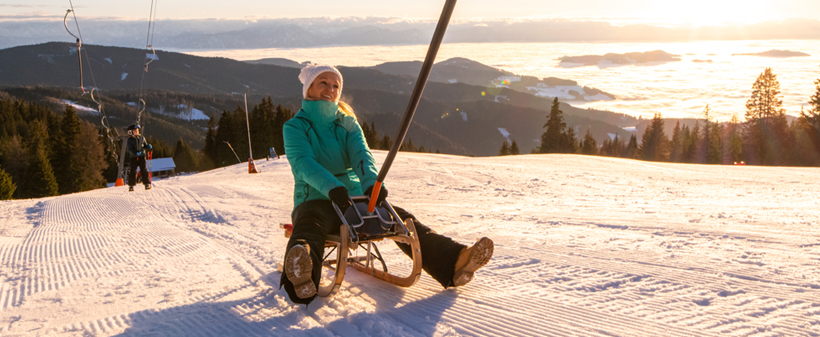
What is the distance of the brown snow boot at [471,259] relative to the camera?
3.63 meters

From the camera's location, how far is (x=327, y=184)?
374cm

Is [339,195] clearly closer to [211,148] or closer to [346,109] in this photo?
[346,109]

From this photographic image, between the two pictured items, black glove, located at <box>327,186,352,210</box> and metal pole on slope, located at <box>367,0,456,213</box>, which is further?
black glove, located at <box>327,186,352,210</box>

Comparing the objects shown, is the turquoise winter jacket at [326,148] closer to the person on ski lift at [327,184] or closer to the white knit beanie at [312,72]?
the person on ski lift at [327,184]

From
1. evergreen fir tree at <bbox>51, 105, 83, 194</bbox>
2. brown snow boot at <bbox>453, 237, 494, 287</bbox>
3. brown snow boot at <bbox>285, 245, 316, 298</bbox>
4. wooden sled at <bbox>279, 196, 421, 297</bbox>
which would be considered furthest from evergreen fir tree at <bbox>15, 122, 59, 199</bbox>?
brown snow boot at <bbox>453, 237, 494, 287</bbox>

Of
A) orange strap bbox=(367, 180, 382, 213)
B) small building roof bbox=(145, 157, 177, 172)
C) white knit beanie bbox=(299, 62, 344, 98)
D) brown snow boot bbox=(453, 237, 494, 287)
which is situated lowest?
small building roof bbox=(145, 157, 177, 172)

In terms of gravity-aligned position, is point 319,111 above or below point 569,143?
above

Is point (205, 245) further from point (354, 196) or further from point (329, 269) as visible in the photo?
point (354, 196)

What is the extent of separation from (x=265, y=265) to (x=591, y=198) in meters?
7.79

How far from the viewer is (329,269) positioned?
4801mm

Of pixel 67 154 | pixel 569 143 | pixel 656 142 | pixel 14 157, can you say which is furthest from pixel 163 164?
pixel 656 142

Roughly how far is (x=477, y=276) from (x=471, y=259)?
838 mm

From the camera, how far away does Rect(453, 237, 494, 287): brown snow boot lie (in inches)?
143

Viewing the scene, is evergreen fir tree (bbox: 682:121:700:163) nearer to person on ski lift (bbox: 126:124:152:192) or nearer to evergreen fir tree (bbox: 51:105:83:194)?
person on ski lift (bbox: 126:124:152:192)
